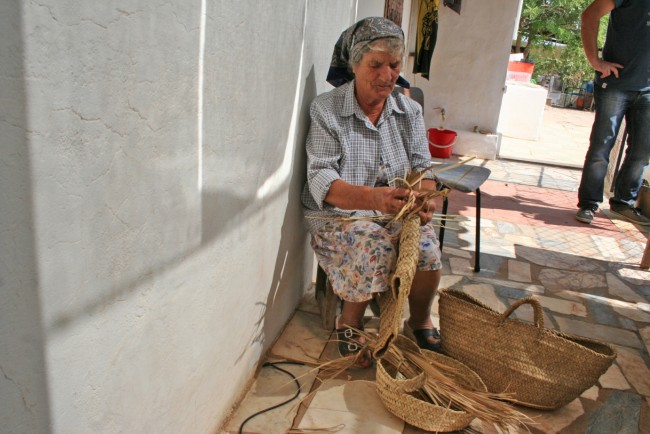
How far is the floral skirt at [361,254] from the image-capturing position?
7.39ft

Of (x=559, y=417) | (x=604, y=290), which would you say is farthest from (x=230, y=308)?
(x=604, y=290)

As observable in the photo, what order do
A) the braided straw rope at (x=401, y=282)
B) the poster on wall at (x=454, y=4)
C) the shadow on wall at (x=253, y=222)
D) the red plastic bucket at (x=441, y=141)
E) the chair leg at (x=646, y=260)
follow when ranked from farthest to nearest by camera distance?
1. the poster on wall at (x=454, y=4)
2. the red plastic bucket at (x=441, y=141)
3. the chair leg at (x=646, y=260)
4. the braided straw rope at (x=401, y=282)
5. the shadow on wall at (x=253, y=222)

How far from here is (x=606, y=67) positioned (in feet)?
14.3

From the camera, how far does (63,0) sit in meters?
0.91

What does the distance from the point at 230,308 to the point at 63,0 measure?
3.93 ft

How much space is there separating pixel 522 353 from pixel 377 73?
4.33ft

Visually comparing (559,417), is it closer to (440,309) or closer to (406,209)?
(440,309)

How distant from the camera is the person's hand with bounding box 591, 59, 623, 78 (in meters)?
4.34

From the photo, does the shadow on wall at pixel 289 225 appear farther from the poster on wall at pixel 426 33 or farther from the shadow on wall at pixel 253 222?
the poster on wall at pixel 426 33

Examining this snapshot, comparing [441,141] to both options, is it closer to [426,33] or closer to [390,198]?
[426,33]

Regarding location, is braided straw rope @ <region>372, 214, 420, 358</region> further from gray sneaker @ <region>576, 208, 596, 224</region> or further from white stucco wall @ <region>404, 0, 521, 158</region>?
white stucco wall @ <region>404, 0, 521, 158</region>

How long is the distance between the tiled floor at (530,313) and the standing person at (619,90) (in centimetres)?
38

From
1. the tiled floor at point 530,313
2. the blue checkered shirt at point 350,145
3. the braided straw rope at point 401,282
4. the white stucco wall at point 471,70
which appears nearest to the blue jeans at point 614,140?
the tiled floor at point 530,313

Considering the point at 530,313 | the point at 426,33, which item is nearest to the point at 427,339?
the point at 530,313
